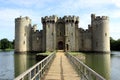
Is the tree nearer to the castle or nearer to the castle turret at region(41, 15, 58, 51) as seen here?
the castle

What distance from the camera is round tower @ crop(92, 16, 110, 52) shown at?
187 ft

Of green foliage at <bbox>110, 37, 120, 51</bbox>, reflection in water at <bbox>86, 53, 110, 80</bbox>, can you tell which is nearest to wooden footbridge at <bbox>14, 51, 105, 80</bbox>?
reflection in water at <bbox>86, 53, 110, 80</bbox>

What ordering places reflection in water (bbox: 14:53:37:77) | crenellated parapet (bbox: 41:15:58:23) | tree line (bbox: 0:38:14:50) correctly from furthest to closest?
1. tree line (bbox: 0:38:14:50)
2. crenellated parapet (bbox: 41:15:58:23)
3. reflection in water (bbox: 14:53:37:77)

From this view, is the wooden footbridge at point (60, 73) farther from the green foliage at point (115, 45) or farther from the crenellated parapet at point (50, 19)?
the green foliage at point (115, 45)

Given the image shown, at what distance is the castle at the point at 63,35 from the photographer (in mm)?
57469

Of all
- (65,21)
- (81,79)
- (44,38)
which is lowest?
(81,79)

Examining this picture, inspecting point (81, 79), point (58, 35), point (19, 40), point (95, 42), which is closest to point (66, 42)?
point (58, 35)

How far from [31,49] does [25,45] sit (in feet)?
8.15

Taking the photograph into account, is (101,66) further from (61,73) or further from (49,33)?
(49,33)

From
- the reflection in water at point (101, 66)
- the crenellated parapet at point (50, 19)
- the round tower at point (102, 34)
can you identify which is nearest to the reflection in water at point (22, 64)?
the reflection in water at point (101, 66)

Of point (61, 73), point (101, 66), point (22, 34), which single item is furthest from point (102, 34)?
point (61, 73)

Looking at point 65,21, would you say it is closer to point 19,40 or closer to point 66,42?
point 66,42

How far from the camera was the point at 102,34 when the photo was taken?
57094mm

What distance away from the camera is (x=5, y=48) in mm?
103438
